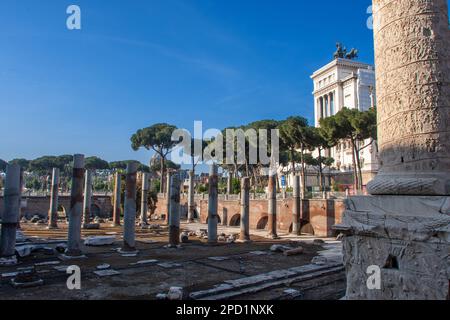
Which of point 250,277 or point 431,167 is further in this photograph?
point 250,277

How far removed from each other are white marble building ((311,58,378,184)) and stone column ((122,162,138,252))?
38.8 m

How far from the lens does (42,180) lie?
228 feet

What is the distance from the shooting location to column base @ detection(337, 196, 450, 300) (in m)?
4.19

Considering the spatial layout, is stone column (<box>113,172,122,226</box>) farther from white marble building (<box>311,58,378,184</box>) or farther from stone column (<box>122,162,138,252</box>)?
white marble building (<box>311,58,378,184</box>)

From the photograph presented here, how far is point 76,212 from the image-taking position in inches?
492

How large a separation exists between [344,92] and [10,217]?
5861 cm

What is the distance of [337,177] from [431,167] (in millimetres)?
45316

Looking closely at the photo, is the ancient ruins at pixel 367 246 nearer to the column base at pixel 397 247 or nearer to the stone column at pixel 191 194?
the column base at pixel 397 247

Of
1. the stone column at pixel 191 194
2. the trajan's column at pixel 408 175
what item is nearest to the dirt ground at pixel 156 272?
the trajan's column at pixel 408 175

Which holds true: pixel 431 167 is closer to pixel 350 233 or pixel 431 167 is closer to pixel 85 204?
pixel 350 233

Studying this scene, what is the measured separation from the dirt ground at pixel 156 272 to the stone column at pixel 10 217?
0.49m

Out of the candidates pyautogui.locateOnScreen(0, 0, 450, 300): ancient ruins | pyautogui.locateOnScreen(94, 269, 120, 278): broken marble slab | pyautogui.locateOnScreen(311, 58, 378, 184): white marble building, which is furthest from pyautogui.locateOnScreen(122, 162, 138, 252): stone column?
pyautogui.locateOnScreen(311, 58, 378, 184): white marble building

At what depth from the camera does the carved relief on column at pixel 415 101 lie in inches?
189
